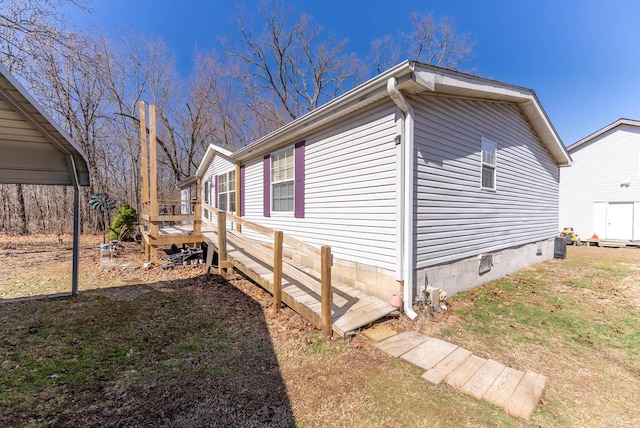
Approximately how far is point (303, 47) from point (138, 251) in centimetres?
1751

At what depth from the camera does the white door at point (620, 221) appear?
13.7m

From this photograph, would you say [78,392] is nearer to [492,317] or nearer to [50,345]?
[50,345]

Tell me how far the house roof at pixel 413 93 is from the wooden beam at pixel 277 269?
8.10ft

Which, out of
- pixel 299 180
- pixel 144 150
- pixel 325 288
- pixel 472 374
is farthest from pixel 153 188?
pixel 472 374

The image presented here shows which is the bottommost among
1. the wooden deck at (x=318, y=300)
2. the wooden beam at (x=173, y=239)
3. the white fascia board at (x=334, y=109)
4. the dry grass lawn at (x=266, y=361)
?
the dry grass lawn at (x=266, y=361)

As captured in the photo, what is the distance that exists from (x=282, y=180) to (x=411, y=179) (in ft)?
12.3

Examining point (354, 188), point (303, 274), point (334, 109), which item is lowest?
point (303, 274)

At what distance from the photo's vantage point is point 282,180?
280 inches

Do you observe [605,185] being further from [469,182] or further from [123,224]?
[123,224]

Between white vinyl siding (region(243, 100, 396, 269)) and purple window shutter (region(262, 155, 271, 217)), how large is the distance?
1.47m

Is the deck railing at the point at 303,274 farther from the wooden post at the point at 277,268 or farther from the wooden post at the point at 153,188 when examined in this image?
the wooden post at the point at 153,188

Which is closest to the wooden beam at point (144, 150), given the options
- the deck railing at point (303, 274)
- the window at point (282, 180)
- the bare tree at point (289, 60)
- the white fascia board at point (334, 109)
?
the white fascia board at point (334, 109)

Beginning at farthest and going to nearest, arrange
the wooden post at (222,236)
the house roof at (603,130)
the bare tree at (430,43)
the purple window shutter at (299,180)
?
the bare tree at (430,43)
the house roof at (603,130)
the purple window shutter at (299,180)
the wooden post at (222,236)

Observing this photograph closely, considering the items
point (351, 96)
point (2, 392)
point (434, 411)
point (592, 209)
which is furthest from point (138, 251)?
point (592, 209)
